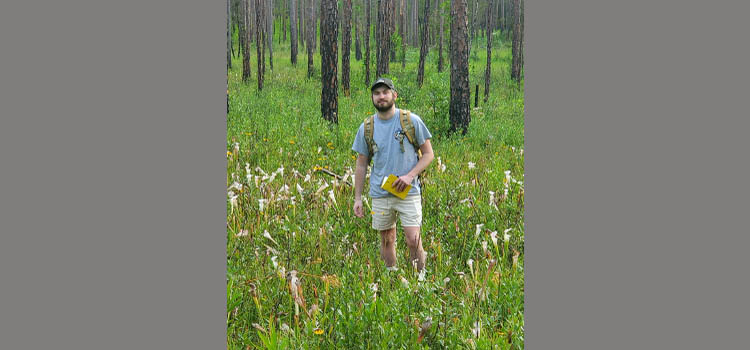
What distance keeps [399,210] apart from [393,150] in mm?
446

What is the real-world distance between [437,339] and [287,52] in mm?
5309

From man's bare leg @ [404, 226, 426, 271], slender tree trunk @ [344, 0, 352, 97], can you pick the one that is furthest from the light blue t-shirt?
slender tree trunk @ [344, 0, 352, 97]

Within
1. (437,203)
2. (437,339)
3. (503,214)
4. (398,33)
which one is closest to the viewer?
(437,339)

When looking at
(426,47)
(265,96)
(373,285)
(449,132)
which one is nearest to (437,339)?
(373,285)

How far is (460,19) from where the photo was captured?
4984mm

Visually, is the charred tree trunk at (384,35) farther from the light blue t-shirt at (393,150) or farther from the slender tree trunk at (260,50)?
the slender tree trunk at (260,50)

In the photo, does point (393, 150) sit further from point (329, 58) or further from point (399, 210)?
point (329, 58)

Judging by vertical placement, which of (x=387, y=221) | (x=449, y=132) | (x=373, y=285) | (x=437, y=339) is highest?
(x=449, y=132)

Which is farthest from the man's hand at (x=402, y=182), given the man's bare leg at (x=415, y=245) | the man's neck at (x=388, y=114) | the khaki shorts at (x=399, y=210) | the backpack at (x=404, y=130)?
the man's neck at (x=388, y=114)

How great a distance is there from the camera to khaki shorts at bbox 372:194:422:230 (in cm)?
351

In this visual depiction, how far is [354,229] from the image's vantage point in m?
3.92

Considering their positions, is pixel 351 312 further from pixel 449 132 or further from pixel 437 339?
pixel 449 132

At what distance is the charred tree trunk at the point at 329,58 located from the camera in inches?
194

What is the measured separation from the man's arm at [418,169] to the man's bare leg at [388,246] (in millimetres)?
434
